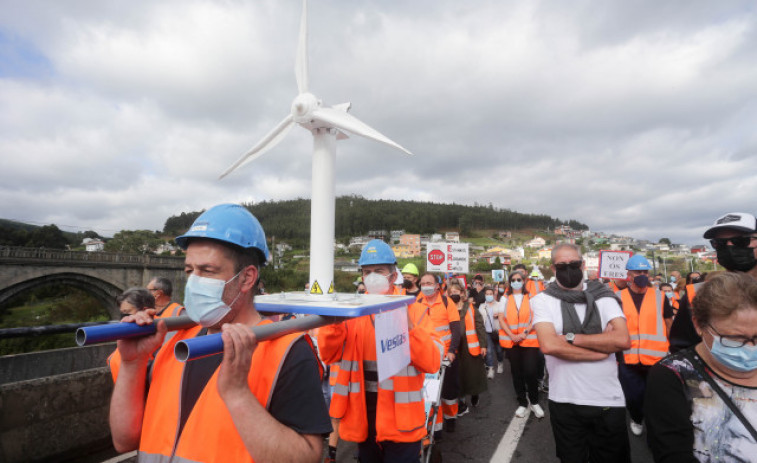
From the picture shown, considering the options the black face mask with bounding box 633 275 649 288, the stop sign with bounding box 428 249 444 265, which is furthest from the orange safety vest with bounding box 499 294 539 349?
the stop sign with bounding box 428 249 444 265

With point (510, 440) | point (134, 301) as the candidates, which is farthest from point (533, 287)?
point (134, 301)

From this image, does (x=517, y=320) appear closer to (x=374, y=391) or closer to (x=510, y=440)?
(x=510, y=440)

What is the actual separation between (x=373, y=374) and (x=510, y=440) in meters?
3.13

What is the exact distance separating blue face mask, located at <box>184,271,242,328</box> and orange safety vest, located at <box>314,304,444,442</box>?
1.18 metres

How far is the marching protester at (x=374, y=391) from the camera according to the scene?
8.66 feet

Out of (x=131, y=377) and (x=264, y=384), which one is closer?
(x=264, y=384)

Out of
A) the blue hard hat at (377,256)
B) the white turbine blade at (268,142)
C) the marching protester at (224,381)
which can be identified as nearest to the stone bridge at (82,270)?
the white turbine blade at (268,142)

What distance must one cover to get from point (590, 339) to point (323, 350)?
201cm

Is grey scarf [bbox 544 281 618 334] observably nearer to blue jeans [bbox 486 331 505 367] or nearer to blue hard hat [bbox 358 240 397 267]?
blue hard hat [bbox 358 240 397 267]

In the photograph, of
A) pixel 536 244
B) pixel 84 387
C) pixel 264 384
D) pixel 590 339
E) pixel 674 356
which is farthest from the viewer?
pixel 536 244

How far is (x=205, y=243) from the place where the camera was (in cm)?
155

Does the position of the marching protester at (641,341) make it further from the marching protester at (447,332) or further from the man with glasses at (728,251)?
the man with glasses at (728,251)

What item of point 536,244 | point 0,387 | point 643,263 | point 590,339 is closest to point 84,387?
point 0,387

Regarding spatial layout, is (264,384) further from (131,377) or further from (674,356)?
(674,356)
